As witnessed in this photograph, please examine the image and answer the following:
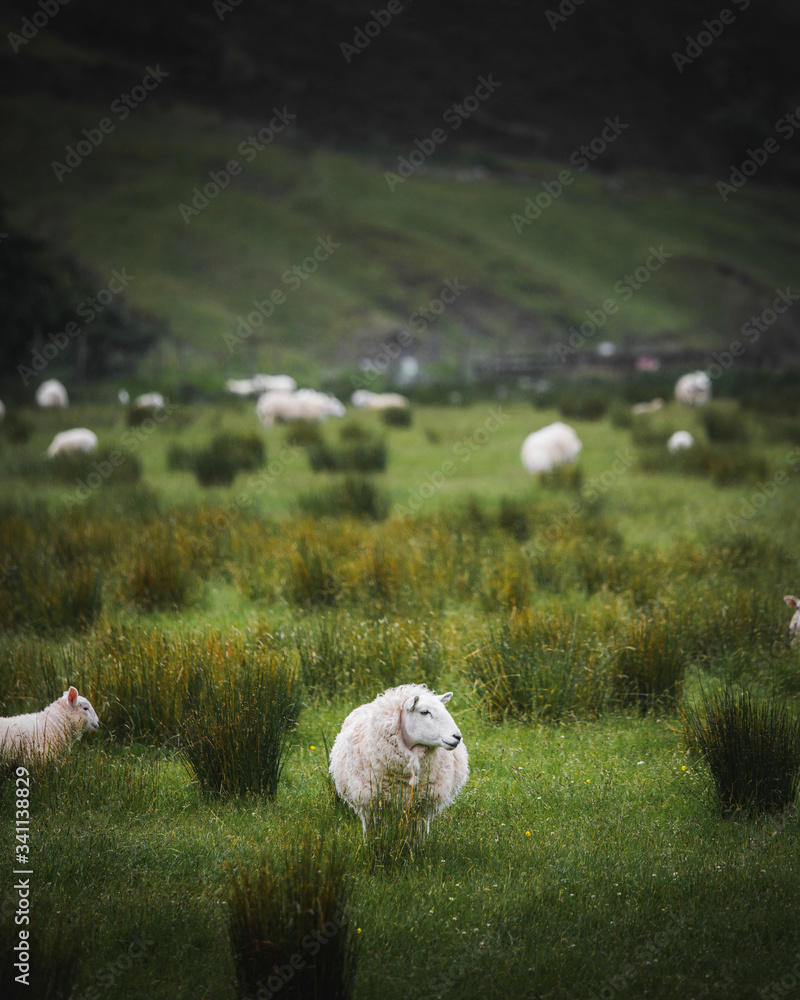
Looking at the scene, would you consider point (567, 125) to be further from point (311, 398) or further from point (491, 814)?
point (491, 814)

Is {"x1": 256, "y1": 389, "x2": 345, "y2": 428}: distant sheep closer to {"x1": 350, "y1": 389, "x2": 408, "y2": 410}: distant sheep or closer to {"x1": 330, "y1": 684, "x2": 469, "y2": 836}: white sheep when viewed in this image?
{"x1": 350, "y1": 389, "x2": 408, "y2": 410}: distant sheep

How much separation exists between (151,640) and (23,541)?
3441 millimetres

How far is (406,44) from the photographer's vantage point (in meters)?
131

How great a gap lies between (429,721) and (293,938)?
0.92m

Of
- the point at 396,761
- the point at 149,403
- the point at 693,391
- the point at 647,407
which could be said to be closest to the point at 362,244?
the point at 693,391

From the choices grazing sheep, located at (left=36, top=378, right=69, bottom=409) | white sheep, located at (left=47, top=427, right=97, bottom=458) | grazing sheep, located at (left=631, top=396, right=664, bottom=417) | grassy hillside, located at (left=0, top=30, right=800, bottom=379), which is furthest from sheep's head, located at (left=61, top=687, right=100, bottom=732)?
grassy hillside, located at (left=0, top=30, right=800, bottom=379)

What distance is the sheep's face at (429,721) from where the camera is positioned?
3.27 meters

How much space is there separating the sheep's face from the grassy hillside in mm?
32474

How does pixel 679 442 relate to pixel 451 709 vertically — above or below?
above

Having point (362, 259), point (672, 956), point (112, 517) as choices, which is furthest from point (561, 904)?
point (362, 259)

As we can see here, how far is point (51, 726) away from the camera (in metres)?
4.15

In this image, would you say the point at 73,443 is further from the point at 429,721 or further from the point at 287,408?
the point at 429,721

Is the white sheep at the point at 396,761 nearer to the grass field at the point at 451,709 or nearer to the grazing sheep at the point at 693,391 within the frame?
the grass field at the point at 451,709

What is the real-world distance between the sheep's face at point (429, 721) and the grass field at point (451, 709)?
1.42ft
